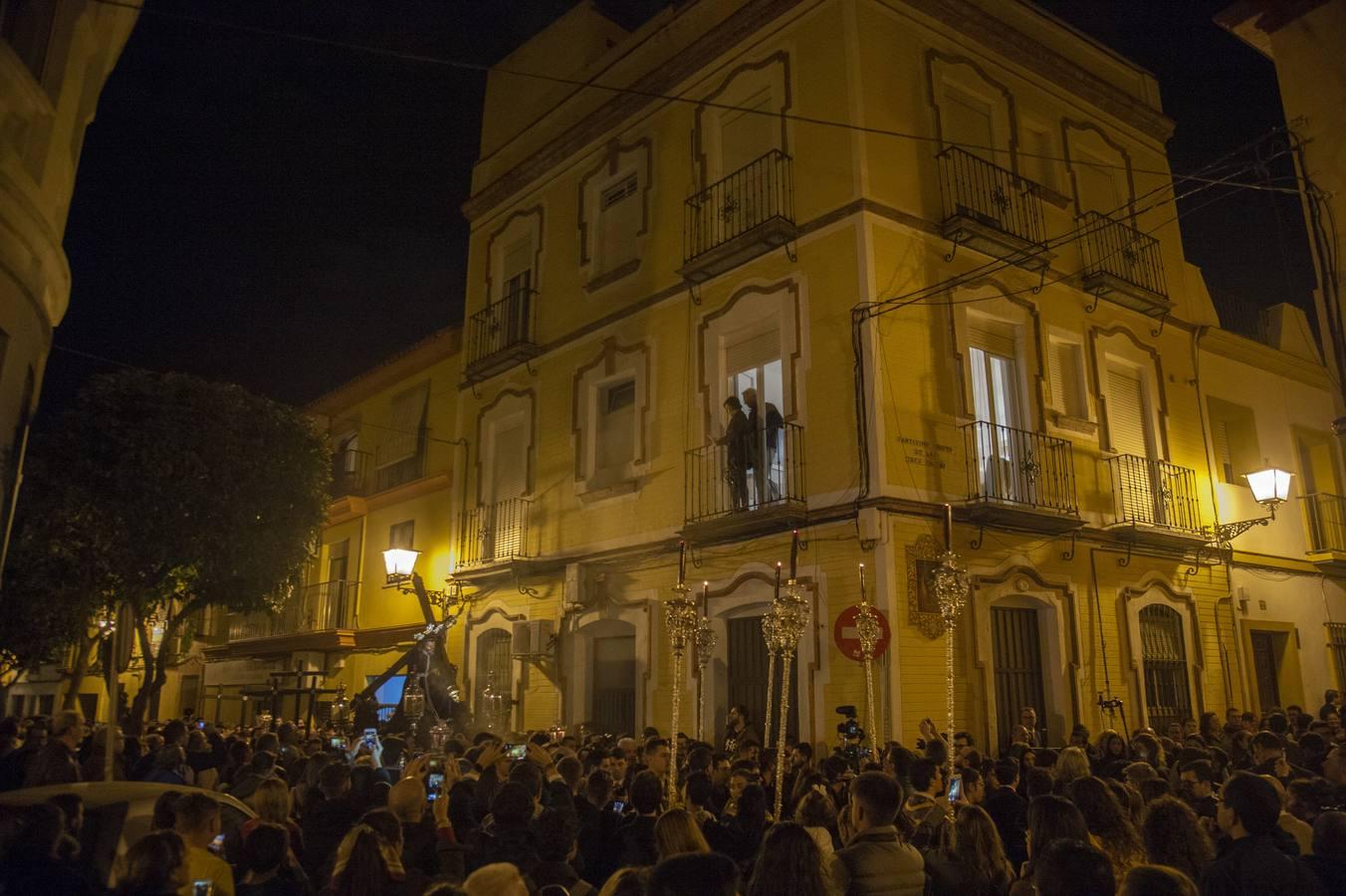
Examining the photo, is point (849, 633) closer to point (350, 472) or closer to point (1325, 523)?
point (1325, 523)

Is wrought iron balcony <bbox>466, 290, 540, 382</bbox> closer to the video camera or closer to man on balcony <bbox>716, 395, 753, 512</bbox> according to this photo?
man on balcony <bbox>716, 395, 753, 512</bbox>

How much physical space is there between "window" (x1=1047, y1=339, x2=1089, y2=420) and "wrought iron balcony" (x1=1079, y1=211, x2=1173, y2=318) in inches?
39.6

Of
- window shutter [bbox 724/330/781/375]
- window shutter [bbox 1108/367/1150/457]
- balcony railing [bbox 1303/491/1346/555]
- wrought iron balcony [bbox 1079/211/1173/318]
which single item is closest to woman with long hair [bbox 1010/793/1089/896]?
window shutter [bbox 724/330/781/375]

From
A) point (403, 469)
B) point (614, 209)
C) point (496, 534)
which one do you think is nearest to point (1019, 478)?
point (614, 209)

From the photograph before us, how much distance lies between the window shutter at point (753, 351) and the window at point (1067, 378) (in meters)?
3.80

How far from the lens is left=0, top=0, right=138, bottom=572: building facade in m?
7.70

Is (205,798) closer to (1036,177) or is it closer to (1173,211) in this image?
(1036,177)

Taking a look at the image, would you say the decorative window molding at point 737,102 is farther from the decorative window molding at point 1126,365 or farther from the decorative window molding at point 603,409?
the decorative window molding at point 1126,365

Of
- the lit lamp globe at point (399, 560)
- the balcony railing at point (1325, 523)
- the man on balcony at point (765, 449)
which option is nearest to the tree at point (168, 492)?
the lit lamp globe at point (399, 560)

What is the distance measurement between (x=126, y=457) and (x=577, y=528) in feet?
20.8

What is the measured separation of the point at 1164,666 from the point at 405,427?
15384 millimetres

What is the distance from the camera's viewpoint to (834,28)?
13.5 m

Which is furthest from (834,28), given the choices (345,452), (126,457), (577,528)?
(345,452)

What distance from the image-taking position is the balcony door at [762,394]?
12906 mm
